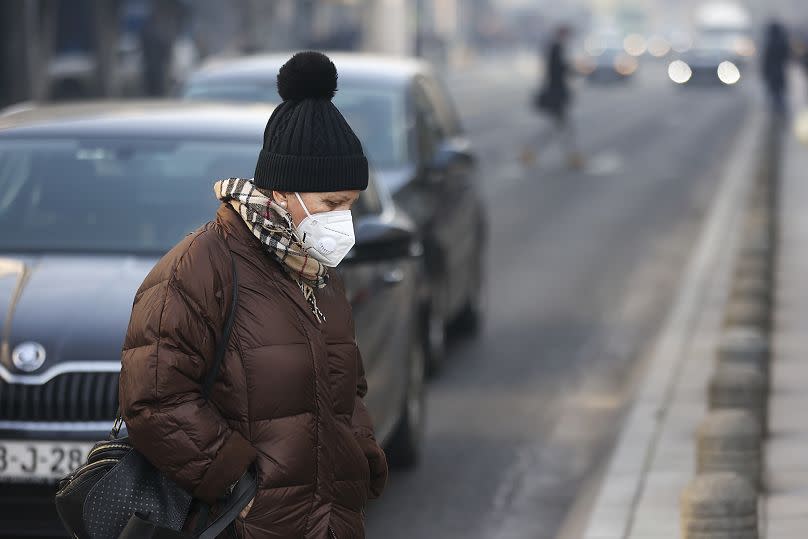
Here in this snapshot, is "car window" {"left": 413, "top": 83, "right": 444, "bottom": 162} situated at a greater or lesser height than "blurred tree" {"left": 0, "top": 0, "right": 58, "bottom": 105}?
greater

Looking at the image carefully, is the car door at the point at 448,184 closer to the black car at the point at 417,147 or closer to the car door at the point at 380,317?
the black car at the point at 417,147

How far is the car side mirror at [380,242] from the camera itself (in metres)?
6.46

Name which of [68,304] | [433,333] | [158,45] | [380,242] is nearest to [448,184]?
[433,333]

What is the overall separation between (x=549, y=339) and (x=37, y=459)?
6559 mm

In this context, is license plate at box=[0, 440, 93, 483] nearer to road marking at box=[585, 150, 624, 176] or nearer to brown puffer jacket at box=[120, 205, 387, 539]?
brown puffer jacket at box=[120, 205, 387, 539]

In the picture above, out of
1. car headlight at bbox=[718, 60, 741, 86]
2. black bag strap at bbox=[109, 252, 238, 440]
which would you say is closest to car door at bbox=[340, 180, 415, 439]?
black bag strap at bbox=[109, 252, 238, 440]

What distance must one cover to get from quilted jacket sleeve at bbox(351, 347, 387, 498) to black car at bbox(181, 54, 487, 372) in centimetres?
552

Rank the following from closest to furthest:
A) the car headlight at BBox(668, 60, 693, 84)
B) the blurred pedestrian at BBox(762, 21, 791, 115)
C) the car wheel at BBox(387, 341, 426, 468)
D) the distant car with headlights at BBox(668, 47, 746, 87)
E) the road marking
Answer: the car wheel at BBox(387, 341, 426, 468) → the road marking → the blurred pedestrian at BBox(762, 21, 791, 115) → the distant car with headlights at BBox(668, 47, 746, 87) → the car headlight at BBox(668, 60, 693, 84)

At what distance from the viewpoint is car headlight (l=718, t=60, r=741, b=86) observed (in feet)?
192

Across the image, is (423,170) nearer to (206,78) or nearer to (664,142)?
(206,78)

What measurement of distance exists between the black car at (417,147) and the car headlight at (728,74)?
47941mm

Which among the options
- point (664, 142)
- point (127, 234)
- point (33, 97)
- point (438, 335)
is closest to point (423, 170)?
point (438, 335)

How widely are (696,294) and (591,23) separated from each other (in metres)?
109

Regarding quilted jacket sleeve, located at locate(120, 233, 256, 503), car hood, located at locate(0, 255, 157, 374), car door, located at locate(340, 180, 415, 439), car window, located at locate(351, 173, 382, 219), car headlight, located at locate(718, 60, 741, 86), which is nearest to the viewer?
quilted jacket sleeve, located at locate(120, 233, 256, 503)
